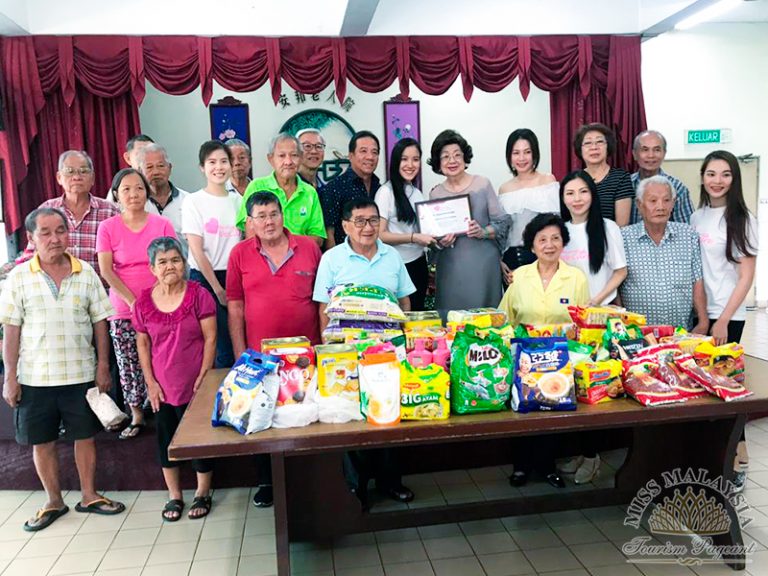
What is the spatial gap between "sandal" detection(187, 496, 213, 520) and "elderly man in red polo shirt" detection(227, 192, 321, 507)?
2.58 ft

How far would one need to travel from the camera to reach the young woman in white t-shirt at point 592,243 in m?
3.04

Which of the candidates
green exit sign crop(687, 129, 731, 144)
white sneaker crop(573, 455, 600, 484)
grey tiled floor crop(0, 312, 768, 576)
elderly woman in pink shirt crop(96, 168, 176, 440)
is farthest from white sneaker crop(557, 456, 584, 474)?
green exit sign crop(687, 129, 731, 144)

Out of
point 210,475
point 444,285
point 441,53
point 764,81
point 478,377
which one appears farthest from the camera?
point 764,81

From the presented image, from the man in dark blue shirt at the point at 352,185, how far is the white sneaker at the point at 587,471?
1867 mm

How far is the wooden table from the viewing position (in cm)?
193

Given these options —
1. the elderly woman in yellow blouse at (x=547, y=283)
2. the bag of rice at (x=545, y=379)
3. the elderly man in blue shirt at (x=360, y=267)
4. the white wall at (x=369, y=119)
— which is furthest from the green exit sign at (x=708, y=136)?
the bag of rice at (x=545, y=379)

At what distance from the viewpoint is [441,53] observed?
19.1ft

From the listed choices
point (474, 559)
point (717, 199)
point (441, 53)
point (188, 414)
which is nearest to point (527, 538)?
point (474, 559)

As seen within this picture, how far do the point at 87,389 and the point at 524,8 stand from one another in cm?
524

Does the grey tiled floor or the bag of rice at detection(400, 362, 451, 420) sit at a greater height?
the bag of rice at detection(400, 362, 451, 420)

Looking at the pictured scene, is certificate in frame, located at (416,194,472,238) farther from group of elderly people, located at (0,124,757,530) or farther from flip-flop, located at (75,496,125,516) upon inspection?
flip-flop, located at (75,496,125,516)

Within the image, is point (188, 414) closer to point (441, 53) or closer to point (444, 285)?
point (444, 285)

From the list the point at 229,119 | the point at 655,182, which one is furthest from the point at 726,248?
the point at 229,119

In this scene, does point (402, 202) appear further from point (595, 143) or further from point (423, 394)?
point (423, 394)
